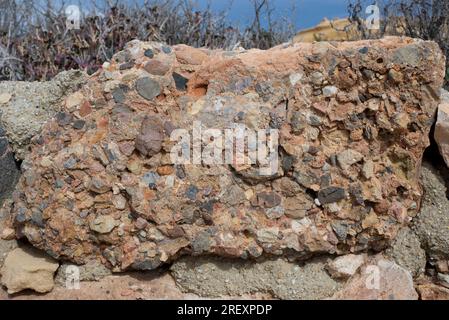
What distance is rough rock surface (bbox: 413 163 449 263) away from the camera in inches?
76.9

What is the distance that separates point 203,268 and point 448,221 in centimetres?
96

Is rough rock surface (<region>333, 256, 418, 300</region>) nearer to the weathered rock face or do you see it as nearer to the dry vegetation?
the weathered rock face

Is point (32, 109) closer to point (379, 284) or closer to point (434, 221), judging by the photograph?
point (379, 284)

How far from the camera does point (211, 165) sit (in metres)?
1.75

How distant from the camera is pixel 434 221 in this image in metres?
1.96

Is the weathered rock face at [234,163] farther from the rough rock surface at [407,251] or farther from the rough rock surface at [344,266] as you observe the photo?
the rough rock surface at [407,251]

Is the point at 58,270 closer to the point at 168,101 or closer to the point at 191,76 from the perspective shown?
the point at 168,101

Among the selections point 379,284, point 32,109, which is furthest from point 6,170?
point 379,284

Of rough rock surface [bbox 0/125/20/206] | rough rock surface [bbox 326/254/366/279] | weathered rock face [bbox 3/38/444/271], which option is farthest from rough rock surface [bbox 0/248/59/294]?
rough rock surface [bbox 326/254/366/279]

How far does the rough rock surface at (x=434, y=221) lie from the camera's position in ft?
6.40

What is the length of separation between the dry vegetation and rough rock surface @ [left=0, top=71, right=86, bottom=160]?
80cm

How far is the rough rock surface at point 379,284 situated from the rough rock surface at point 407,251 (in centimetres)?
3

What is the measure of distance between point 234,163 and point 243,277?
43 cm

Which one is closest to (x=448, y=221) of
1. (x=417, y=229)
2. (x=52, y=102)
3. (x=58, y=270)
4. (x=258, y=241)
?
(x=417, y=229)
